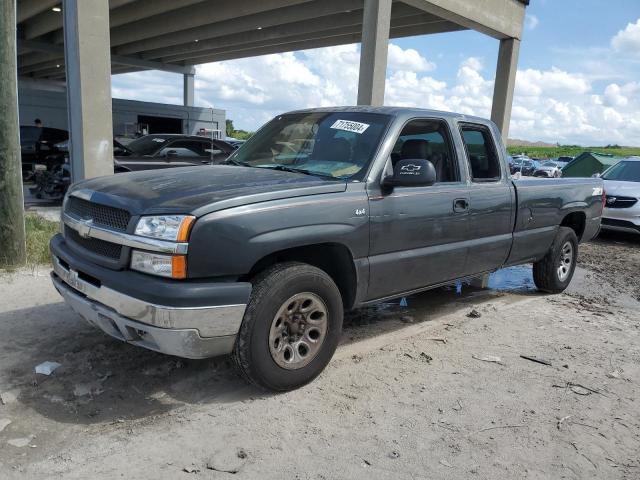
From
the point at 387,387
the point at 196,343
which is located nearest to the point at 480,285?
the point at 387,387

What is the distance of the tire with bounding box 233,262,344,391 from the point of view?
3.23 meters

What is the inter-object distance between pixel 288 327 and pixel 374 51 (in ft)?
29.4

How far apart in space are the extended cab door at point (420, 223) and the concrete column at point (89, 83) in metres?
5.81

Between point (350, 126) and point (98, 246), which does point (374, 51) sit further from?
point (98, 246)

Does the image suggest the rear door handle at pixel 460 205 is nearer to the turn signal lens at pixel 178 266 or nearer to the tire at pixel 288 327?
the tire at pixel 288 327

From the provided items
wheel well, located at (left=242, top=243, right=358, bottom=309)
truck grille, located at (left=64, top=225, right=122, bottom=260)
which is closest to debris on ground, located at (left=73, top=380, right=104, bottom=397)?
truck grille, located at (left=64, top=225, right=122, bottom=260)


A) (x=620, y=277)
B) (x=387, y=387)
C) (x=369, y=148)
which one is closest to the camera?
(x=387, y=387)

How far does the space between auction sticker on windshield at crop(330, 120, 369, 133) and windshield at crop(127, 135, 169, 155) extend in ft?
26.4

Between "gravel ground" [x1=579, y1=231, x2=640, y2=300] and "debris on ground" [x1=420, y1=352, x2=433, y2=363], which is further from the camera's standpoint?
"gravel ground" [x1=579, y1=231, x2=640, y2=300]

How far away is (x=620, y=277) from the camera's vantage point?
7.89m

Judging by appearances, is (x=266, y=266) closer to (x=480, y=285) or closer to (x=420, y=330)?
(x=420, y=330)

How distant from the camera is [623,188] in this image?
10688 mm

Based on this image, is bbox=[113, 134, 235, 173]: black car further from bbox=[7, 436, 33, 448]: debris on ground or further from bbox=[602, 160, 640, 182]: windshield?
bbox=[602, 160, 640, 182]: windshield

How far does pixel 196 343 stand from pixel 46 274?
3652 millimetres
